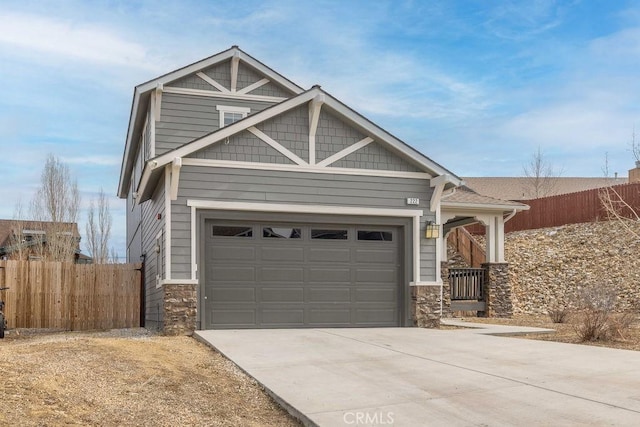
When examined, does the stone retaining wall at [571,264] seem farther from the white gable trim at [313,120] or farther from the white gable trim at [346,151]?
the white gable trim at [313,120]

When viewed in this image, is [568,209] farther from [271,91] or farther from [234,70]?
[234,70]

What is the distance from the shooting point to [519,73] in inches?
676

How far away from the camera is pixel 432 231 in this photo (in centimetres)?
1270

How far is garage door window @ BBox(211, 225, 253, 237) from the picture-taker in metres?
11.7

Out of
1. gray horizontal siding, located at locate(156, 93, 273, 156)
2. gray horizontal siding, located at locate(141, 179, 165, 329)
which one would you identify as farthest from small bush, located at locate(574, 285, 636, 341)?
gray horizontal siding, located at locate(156, 93, 273, 156)

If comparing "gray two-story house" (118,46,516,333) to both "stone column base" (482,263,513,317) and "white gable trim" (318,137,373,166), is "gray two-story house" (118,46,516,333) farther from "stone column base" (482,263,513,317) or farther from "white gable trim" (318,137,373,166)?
"stone column base" (482,263,513,317)

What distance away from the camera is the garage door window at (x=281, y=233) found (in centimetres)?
1204

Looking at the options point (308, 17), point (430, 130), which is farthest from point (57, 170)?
point (308, 17)

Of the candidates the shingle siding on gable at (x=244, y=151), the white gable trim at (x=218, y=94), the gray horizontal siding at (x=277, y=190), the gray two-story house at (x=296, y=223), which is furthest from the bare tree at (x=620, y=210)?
the shingle siding on gable at (x=244, y=151)

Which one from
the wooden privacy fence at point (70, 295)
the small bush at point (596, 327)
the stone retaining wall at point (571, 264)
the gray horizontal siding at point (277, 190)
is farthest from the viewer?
the stone retaining wall at point (571, 264)

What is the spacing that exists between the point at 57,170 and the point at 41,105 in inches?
484

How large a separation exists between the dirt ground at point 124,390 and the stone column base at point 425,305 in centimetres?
545

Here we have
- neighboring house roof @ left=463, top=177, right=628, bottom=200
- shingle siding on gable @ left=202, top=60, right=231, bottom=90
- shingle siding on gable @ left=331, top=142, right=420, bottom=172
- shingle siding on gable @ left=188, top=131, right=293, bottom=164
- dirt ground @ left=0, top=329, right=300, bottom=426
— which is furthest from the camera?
neighboring house roof @ left=463, top=177, right=628, bottom=200

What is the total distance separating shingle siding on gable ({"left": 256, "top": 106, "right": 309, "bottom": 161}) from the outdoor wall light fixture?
292 cm
